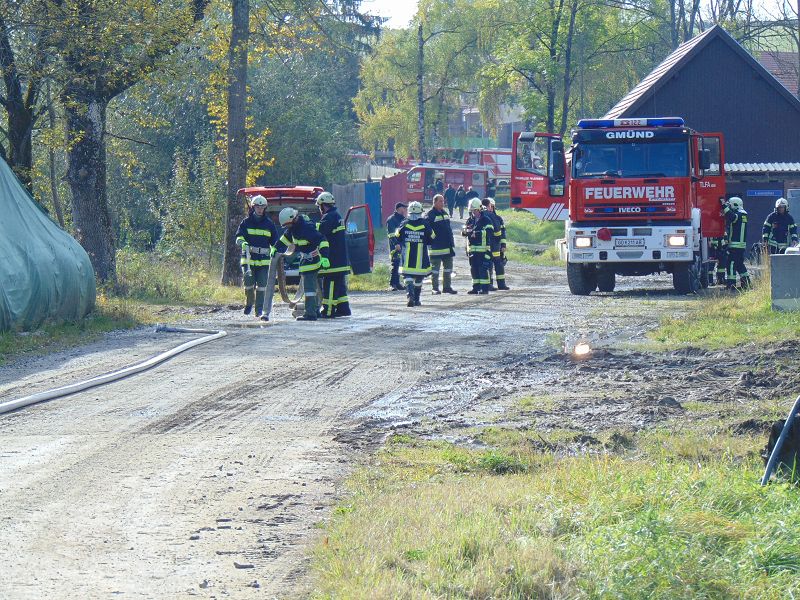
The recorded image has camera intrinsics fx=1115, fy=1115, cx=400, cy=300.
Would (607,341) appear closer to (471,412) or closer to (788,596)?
(471,412)

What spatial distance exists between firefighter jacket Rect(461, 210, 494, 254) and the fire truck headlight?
355 centimetres

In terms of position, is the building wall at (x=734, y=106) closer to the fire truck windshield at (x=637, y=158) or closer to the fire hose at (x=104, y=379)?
the fire truck windshield at (x=637, y=158)

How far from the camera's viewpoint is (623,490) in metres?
5.93

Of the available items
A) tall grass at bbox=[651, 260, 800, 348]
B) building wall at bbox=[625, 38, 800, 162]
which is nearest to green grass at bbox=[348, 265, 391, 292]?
tall grass at bbox=[651, 260, 800, 348]

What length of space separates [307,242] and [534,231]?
2878cm

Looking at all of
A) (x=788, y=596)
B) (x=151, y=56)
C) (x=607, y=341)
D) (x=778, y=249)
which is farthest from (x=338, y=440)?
(x=778, y=249)

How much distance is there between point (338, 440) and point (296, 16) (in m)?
16.9

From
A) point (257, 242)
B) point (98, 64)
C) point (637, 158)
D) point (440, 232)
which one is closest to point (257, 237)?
point (257, 242)

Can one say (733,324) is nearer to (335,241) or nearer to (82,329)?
(335,241)

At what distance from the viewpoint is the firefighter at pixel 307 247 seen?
51.1 feet

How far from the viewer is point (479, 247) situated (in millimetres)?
21359

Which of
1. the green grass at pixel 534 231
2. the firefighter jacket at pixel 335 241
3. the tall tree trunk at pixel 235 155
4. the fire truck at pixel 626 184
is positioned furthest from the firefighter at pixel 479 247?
the green grass at pixel 534 231

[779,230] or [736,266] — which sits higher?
[779,230]

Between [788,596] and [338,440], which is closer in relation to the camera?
[788,596]
